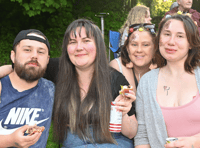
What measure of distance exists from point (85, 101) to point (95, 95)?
0.43 feet

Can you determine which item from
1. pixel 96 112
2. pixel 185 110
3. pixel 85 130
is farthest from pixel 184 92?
pixel 85 130

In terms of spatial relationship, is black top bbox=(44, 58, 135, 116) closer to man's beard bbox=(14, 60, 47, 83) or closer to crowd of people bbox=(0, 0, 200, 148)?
crowd of people bbox=(0, 0, 200, 148)

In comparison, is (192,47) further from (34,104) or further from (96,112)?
(34,104)

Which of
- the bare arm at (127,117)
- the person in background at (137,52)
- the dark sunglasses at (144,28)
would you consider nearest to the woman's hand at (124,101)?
the bare arm at (127,117)

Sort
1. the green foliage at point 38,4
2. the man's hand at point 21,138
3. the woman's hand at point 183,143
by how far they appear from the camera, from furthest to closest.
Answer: the green foliage at point 38,4 < the man's hand at point 21,138 < the woman's hand at point 183,143

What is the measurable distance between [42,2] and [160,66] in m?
4.95

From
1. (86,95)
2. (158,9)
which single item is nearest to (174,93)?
(86,95)

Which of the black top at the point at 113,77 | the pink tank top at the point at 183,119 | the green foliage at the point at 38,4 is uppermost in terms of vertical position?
the green foliage at the point at 38,4

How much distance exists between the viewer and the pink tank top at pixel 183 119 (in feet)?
6.38

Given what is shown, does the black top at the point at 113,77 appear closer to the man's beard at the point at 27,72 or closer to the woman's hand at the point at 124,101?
the woman's hand at the point at 124,101

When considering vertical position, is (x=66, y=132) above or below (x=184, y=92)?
below

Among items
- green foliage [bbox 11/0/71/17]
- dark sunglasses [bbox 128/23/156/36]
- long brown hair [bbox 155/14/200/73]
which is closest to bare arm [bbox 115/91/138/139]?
long brown hair [bbox 155/14/200/73]

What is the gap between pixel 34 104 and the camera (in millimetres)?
2168

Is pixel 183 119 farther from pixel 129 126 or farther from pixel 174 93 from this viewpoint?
pixel 129 126
